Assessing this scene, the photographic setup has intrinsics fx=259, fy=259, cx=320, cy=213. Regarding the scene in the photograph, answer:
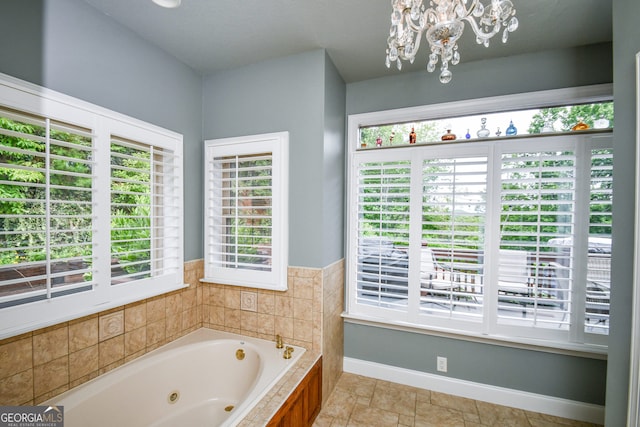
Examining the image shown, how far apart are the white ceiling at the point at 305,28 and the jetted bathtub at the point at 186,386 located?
90.2 inches

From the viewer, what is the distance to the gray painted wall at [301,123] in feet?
6.64

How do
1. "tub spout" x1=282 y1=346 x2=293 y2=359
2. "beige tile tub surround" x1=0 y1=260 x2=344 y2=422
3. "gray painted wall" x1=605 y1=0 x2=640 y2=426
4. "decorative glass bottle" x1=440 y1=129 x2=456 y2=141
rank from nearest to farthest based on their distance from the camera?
"gray painted wall" x1=605 y1=0 x2=640 y2=426 < "beige tile tub surround" x1=0 y1=260 x2=344 y2=422 < "tub spout" x1=282 y1=346 x2=293 y2=359 < "decorative glass bottle" x1=440 y1=129 x2=456 y2=141

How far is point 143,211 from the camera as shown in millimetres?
1903

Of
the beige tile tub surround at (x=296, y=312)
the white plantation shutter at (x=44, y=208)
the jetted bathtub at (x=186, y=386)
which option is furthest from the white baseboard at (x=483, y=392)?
the white plantation shutter at (x=44, y=208)

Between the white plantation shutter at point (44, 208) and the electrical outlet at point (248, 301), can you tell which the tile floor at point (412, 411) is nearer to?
the electrical outlet at point (248, 301)

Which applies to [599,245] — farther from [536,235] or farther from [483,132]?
[483,132]

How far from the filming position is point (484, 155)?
6.86ft

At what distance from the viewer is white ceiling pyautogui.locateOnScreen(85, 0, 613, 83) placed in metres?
1.60

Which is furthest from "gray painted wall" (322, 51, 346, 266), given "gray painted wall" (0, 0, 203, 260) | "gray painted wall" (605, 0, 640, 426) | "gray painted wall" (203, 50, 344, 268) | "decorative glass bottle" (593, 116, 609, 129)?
"decorative glass bottle" (593, 116, 609, 129)

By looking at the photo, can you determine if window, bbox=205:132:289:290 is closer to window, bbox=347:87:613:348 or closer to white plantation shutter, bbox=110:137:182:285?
white plantation shutter, bbox=110:137:182:285

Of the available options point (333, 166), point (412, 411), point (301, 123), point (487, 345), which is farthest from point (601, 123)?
point (412, 411)

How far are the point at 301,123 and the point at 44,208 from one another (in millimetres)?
1625

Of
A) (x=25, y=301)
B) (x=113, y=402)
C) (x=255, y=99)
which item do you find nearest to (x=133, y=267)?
(x=25, y=301)

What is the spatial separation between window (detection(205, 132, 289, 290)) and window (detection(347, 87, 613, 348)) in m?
0.75
